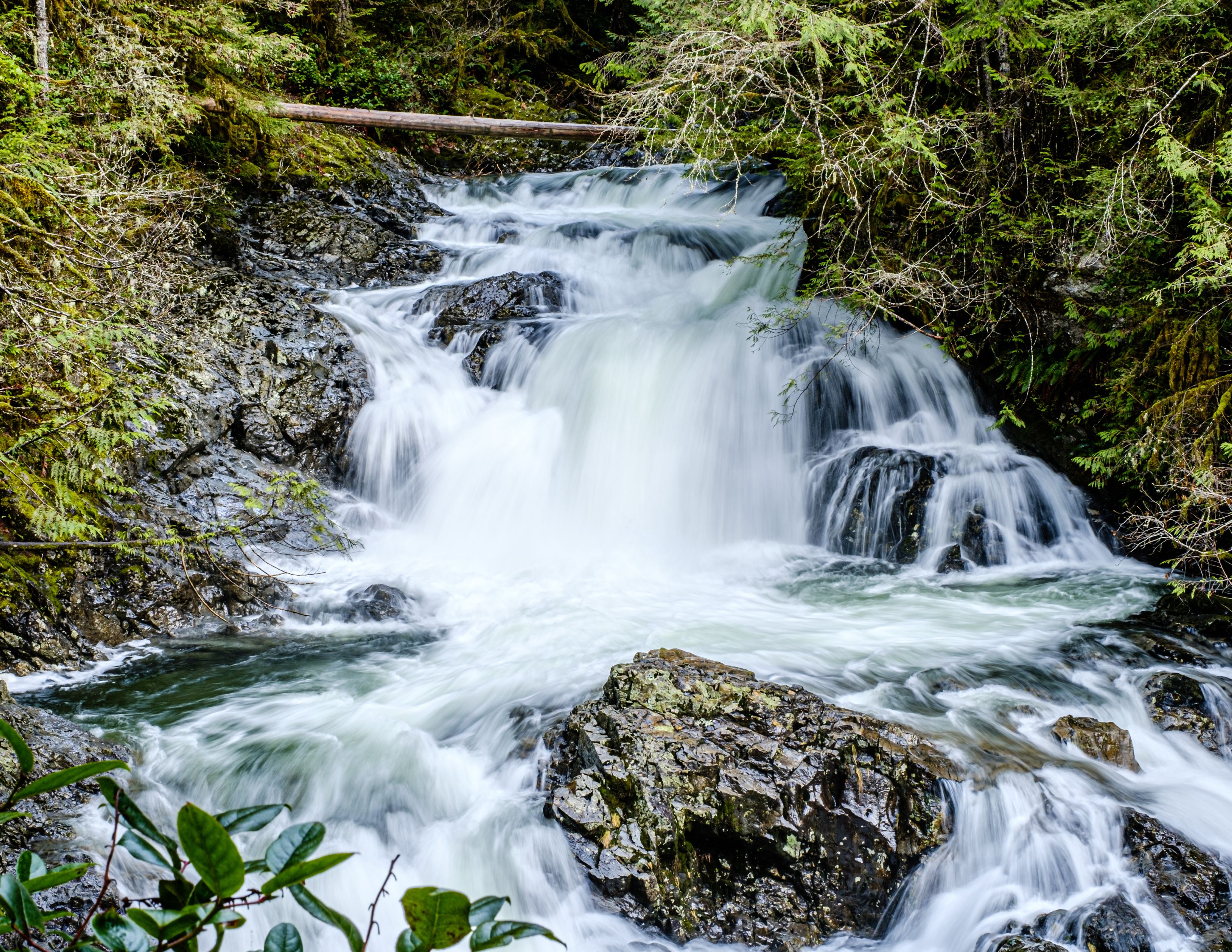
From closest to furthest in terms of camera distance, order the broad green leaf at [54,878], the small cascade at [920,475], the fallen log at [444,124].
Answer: the broad green leaf at [54,878] → the small cascade at [920,475] → the fallen log at [444,124]

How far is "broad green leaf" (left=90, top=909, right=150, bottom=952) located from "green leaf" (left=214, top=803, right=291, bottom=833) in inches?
5.0

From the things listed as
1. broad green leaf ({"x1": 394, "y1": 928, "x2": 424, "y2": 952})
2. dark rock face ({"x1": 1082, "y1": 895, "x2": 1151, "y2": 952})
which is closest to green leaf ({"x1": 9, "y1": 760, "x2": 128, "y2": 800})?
broad green leaf ({"x1": 394, "y1": 928, "x2": 424, "y2": 952})

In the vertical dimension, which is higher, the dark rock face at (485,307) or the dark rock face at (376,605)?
the dark rock face at (485,307)

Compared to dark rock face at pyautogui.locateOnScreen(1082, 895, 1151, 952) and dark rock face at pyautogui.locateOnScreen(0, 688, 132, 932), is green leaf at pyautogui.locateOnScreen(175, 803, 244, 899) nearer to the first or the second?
dark rock face at pyautogui.locateOnScreen(0, 688, 132, 932)

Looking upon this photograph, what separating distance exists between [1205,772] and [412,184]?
1105 cm

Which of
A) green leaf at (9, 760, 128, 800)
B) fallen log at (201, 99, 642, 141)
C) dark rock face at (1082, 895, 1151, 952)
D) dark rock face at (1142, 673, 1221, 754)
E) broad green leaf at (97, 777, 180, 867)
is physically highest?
fallen log at (201, 99, 642, 141)

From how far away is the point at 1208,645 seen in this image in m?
4.73

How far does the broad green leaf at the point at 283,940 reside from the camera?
0.84 m

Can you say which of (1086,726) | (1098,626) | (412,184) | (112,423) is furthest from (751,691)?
(412,184)

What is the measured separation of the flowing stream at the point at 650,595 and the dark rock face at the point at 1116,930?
0.06 metres

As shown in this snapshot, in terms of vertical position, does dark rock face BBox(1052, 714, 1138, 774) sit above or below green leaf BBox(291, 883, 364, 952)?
below

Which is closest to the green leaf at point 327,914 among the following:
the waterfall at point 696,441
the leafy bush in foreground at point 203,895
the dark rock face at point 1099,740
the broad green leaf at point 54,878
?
the leafy bush in foreground at point 203,895

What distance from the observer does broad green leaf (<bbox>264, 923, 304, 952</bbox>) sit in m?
0.84

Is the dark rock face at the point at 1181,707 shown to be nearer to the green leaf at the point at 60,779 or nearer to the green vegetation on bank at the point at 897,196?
the green vegetation on bank at the point at 897,196
